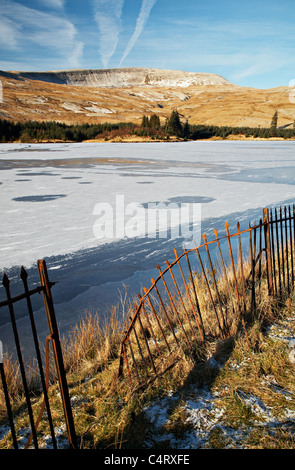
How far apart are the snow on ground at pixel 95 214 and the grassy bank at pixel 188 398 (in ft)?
2.93

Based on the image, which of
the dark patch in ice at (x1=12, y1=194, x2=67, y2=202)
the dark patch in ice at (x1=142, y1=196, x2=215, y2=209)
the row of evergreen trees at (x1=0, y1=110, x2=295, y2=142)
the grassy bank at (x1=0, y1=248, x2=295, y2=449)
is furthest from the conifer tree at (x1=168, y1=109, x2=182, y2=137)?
the grassy bank at (x1=0, y1=248, x2=295, y2=449)

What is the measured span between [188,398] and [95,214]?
238 inches

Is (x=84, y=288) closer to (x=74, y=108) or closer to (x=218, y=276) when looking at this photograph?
(x=218, y=276)

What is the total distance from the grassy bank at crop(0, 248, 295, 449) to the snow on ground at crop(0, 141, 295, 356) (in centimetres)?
89

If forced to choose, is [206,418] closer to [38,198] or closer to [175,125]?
[38,198]

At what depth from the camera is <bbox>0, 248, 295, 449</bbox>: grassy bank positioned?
7.39ft

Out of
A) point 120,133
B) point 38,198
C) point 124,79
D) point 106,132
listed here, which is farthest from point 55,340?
point 124,79

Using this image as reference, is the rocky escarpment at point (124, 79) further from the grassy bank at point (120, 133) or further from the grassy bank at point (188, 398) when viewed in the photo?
the grassy bank at point (188, 398)

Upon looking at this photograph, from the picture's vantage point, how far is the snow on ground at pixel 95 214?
15.8 ft

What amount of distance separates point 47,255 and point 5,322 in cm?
173

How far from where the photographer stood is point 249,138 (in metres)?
45.3

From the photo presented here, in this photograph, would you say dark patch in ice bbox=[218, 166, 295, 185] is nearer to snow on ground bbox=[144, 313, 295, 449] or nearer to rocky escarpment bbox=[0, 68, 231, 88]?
snow on ground bbox=[144, 313, 295, 449]

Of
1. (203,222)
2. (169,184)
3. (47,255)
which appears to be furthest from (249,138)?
(47,255)
